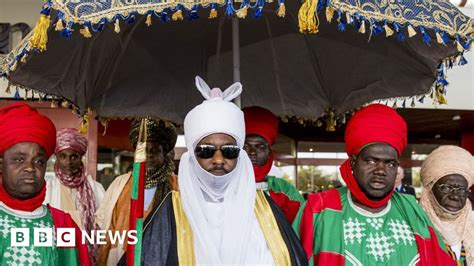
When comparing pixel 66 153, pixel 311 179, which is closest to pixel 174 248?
pixel 66 153

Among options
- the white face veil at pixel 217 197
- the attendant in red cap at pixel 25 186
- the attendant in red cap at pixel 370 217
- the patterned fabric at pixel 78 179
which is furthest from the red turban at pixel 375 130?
the patterned fabric at pixel 78 179

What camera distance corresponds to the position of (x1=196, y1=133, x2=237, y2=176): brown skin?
2.68 m

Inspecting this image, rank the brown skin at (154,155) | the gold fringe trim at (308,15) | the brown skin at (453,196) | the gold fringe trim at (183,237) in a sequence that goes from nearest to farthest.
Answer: the gold fringe trim at (308,15) → the gold fringe trim at (183,237) → the brown skin at (453,196) → the brown skin at (154,155)

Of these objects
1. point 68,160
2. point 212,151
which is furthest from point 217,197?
point 68,160

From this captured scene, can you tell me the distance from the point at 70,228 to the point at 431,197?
2.12 m

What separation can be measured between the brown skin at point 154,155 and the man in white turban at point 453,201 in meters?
1.82

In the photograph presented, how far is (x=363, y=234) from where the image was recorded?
2.97 meters

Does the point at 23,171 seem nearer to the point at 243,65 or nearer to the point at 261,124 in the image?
the point at 261,124

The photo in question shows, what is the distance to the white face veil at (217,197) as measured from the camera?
2.65 metres

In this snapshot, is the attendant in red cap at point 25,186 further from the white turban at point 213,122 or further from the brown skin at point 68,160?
the brown skin at point 68,160

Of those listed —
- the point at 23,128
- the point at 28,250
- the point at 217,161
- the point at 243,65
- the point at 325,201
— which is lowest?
the point at 28,250

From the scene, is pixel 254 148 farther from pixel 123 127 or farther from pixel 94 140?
pixel 123 127

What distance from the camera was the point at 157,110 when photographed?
163 inches

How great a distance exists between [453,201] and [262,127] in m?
1.28
